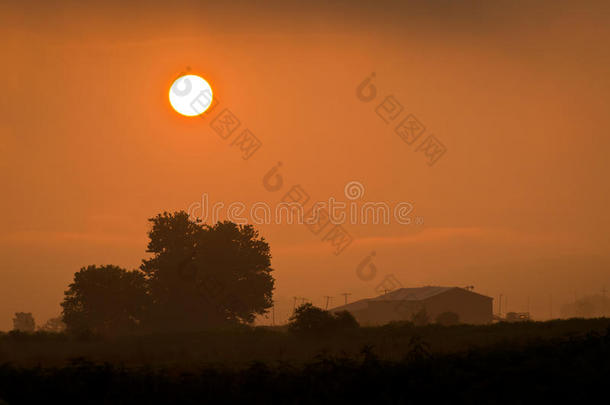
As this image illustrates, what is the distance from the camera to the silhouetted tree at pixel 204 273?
79.4m

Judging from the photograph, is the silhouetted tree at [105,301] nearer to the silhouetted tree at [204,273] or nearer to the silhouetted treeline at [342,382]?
the silhouetted tree at [204,273]

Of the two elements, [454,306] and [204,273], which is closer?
[204,273]

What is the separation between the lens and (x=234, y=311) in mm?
82125

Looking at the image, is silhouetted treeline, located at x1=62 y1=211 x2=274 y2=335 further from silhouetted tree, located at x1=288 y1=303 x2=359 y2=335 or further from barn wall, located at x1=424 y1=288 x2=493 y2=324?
barn wall, located at x1=424 y1=288 x2=493 y2=324

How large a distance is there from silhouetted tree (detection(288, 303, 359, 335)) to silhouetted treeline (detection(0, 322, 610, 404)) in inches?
963

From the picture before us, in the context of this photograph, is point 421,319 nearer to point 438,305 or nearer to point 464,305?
point 438,305

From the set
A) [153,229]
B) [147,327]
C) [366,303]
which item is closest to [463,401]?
[147,327]

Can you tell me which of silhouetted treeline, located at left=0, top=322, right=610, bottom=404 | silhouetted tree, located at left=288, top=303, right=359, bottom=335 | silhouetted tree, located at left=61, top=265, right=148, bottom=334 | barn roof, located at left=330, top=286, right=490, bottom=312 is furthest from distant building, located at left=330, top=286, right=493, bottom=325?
silhouetted treeline, located at left=0, top=322, right=610, bottom=404

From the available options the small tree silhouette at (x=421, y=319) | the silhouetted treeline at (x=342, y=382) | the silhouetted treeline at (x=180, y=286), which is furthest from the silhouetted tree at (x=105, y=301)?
the silhouetted treeline at (x=342, y=382)

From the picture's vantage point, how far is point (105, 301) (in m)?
81.4

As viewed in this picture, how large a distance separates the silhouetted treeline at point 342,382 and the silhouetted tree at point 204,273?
176ft

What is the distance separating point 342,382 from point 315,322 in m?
27.7

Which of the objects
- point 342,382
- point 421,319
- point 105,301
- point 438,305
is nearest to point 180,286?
point 105,301

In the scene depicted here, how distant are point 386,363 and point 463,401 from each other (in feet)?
12.5
